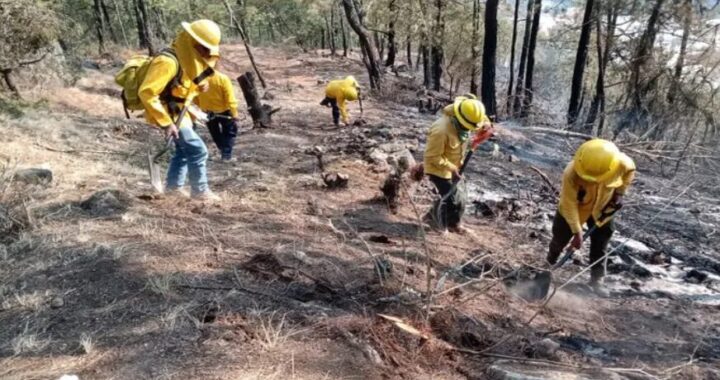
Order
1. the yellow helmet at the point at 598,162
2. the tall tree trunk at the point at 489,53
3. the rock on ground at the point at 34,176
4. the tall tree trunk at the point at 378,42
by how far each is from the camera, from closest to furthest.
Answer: the yellow helmet at the point at 598,162 → the rock on ground at the point at 34,176 → the tall tree trunk at the point at 489,53 → the tall tree trunk at the point at 378,42

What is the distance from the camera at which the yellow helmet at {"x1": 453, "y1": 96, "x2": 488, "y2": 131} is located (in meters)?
5.14

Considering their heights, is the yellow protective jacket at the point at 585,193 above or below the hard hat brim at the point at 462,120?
below

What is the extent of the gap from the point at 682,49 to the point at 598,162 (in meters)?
14.2

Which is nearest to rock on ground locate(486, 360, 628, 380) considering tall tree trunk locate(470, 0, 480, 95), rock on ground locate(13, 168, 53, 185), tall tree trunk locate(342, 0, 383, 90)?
rock on ground locate(13, 168, 53, 185)

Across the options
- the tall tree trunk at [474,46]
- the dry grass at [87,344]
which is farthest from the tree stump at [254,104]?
the tall tree trunk at [474,46]

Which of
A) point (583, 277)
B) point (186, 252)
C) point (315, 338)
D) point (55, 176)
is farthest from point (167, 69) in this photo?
point (583, 277)

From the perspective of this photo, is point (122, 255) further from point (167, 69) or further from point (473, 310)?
point (473, 310)

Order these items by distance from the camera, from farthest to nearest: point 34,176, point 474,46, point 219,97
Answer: point 474,46, point 219,97, point 34,176

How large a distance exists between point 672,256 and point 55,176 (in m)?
6.70

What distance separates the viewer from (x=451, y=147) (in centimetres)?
548

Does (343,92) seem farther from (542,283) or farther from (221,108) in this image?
(542,283)

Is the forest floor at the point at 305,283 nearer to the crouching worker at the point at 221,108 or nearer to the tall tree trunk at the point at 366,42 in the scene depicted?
the crouching worker at the point at 221,108

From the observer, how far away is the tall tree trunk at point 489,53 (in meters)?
11.5

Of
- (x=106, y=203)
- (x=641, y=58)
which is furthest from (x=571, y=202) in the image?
(x=641, y=58)
